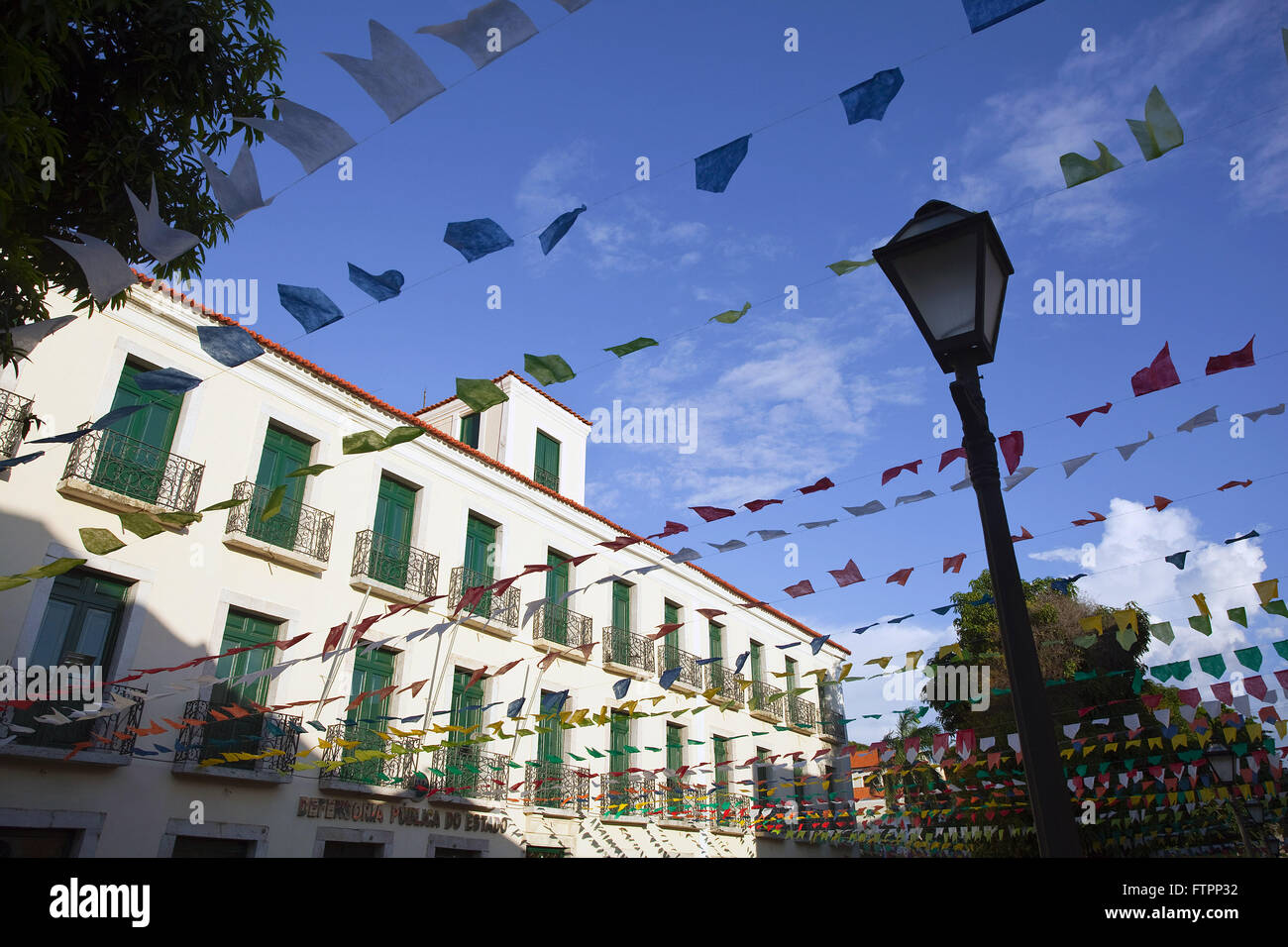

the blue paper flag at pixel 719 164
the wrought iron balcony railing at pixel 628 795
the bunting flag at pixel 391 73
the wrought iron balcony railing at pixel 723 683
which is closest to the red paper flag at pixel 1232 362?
the blue paper flag at pixel 719 164

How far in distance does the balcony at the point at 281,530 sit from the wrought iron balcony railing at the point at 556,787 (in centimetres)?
549

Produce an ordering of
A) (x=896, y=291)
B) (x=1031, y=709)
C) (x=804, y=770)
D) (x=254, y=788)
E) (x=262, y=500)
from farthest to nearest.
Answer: (x=804, y=770)
(x=262, y=500)
(x=254, y=788)
(x=896, y=291)
(x=1031, y=709)

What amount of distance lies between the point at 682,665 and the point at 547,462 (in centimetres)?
583

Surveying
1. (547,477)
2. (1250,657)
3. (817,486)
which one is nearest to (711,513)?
(817,486)

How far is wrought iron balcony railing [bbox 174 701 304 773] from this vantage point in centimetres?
1048

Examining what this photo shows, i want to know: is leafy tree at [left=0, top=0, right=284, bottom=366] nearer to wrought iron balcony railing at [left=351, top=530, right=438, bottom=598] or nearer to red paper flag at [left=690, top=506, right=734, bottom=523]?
red paper flag at [left=690, top=506, right=734, bottom=523]

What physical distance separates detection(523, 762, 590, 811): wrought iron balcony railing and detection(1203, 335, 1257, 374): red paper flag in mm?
11967

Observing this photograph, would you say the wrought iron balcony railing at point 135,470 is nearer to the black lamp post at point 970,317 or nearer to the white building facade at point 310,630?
the white building facade at point 310,630

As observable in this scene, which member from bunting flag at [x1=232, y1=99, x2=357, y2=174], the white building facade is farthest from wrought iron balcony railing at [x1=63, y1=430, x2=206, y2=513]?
bunting flag at [x1=232, y1=99, x2=357, y2=174]
